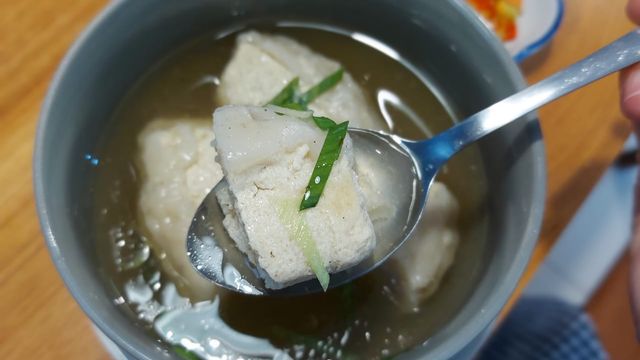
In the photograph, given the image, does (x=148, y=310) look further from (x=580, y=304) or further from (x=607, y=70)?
(x=580, y=304)

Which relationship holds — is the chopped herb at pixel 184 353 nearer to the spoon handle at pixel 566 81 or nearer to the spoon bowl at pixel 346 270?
the spoon bowl at pixel 346 270

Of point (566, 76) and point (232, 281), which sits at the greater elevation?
point (566, 76)

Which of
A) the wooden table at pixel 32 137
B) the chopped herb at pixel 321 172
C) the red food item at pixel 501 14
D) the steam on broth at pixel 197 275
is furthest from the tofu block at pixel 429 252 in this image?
the red food item at pixel 501 14

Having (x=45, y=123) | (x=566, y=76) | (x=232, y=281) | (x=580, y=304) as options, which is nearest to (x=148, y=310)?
(x=232, y=281)

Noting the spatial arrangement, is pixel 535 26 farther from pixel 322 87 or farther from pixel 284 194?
pixel 284 194

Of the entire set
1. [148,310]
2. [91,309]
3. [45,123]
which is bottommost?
[148,310]

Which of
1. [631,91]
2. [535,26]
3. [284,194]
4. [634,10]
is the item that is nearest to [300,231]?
[284,194]
